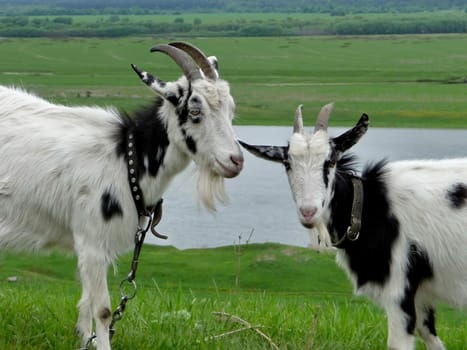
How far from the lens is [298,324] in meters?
7.74

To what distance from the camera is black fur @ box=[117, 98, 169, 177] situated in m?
7.20

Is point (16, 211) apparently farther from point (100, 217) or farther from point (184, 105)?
point (184, 105)

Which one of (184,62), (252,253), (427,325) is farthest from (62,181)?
(252,253)

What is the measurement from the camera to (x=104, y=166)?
7.23m

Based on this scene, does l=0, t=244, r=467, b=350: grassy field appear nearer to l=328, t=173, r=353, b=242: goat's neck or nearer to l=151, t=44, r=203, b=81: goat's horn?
l=328, t=173, r=353, b=242: goat's neck

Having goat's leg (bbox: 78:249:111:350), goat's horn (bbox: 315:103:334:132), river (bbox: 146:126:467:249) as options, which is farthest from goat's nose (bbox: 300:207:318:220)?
river (bbox: 146:126:467:249)

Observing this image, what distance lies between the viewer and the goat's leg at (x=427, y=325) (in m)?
7.37

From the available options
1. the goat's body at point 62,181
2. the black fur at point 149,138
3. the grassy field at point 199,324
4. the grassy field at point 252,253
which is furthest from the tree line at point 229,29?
the black fur at point 149,138

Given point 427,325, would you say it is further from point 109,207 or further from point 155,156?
point 109,207

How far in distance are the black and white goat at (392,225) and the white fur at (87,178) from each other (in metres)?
→ 0.40

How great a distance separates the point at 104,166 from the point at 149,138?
38 cm

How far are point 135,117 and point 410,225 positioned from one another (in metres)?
2.19

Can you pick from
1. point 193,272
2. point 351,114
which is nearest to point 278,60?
point 351,114

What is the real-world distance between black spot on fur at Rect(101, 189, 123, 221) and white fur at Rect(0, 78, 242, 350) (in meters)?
0.03
